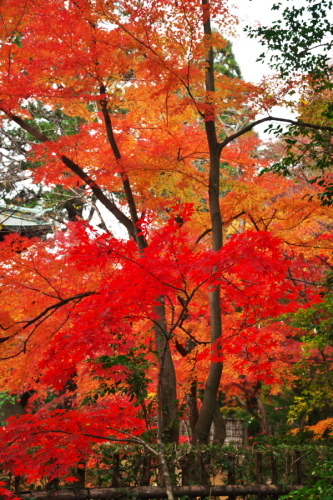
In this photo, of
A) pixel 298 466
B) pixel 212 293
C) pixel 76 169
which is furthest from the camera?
pixel 76 169

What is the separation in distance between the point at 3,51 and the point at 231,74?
13.9m

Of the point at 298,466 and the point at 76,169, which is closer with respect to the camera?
the point at 298,466

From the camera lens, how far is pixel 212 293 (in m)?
7.81

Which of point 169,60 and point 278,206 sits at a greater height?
point 169,60

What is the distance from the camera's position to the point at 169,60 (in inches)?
292

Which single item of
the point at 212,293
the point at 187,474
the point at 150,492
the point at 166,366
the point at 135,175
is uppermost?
the point at 135,175

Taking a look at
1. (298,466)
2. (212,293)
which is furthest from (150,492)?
(212,293)

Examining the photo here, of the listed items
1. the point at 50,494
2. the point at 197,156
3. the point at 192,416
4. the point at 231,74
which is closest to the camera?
the point at 50,494

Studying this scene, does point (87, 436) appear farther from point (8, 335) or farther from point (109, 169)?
point (109, 169)

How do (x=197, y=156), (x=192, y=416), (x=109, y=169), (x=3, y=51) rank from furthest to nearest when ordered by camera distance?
(x=192, y=416) → (x=197, y=156) → (x=109, y=169) → (x=3, y=51)

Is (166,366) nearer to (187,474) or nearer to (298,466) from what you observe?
(187,474)

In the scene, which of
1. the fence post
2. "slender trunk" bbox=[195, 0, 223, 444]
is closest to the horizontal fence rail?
the fence post

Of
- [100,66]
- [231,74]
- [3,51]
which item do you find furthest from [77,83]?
[231,74]

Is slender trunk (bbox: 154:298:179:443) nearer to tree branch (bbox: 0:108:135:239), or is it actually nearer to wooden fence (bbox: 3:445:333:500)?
wooden fence (bbox: 3:445:333:500)
